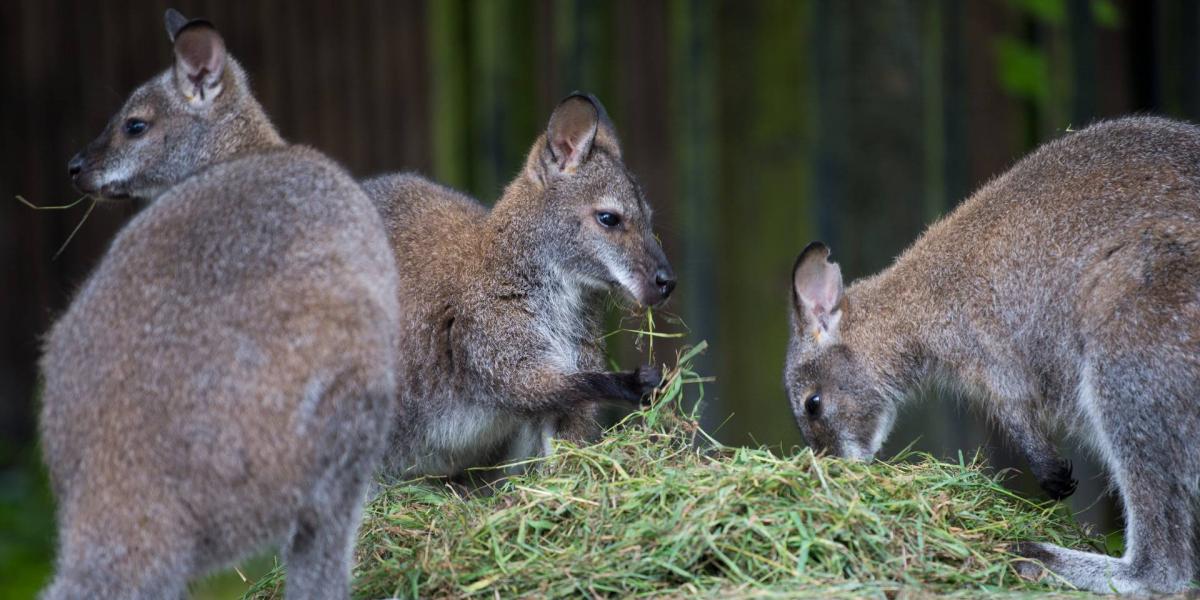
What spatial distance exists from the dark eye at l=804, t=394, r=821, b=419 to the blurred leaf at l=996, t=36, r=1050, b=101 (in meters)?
2.31

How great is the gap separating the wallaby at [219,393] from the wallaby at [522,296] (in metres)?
1.39

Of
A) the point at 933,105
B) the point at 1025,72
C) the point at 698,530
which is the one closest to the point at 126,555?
the point at 698,530

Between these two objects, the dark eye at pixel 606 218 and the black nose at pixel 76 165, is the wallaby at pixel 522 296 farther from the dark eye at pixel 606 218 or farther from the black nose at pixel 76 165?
the black nose at pixel 76 165

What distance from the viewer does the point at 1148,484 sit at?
5.27 metres

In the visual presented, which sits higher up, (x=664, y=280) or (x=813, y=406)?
(x=664, y=280)

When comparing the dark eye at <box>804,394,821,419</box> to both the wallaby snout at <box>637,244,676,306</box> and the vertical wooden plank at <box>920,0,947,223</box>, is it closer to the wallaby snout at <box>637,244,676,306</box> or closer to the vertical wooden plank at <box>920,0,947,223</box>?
the wallaby snout at <box>637,244,676,306</box>

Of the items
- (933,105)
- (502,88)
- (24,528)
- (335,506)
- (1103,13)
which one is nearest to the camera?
(335,506)

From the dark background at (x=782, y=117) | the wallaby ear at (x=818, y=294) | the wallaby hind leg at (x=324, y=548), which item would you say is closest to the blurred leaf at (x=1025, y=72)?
the dark background at (x=782, y=117)

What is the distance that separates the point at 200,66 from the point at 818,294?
2662 millimetres

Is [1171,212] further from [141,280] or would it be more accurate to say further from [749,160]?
[141,280]

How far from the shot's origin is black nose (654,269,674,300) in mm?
6199

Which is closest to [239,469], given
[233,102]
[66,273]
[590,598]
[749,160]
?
[590,598]

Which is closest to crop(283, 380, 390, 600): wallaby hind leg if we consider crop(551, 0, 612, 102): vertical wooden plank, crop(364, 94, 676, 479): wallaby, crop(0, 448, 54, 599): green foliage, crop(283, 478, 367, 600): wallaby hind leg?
crop(283, 478, 367, 600): wallaby hind leg

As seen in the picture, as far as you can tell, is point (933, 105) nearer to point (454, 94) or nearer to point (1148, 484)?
point (454, 94)
